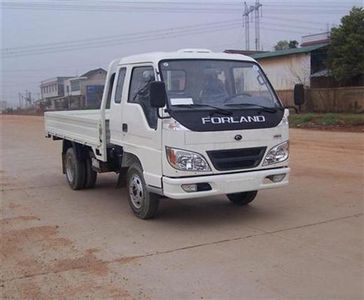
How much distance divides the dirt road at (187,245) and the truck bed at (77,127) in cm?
105

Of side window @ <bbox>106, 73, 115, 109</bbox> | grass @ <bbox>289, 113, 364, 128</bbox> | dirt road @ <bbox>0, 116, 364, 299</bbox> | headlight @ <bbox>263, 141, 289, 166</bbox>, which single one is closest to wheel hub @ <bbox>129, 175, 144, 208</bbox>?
dirt road @ <bbox>0, 116, 364, 299</bbox>

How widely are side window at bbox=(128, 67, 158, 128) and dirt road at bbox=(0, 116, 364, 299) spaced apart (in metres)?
1.48

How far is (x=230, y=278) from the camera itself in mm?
5035

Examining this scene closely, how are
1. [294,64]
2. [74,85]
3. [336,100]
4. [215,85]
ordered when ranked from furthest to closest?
[74,85]
[294,64]
[336,100]
[215,85]

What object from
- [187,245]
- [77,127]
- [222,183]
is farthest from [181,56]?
[77,127]

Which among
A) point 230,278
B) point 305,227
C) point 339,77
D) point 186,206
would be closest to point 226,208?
point 186,206

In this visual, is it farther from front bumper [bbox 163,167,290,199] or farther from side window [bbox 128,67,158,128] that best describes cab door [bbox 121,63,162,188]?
front bumper [bbox 163,167,290,199]

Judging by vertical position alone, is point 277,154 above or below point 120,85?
below

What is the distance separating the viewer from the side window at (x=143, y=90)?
703 cm

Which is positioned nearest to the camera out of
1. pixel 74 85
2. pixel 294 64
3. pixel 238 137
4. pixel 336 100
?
pixel 238 137

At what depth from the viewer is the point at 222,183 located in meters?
6.71

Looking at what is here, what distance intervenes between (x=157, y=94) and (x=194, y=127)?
62 cm

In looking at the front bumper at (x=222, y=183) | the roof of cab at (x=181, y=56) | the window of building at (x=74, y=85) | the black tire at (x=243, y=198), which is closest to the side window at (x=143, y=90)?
the roof of cab at (x=181, y=56)

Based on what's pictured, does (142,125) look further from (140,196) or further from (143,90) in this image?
(140,196)
